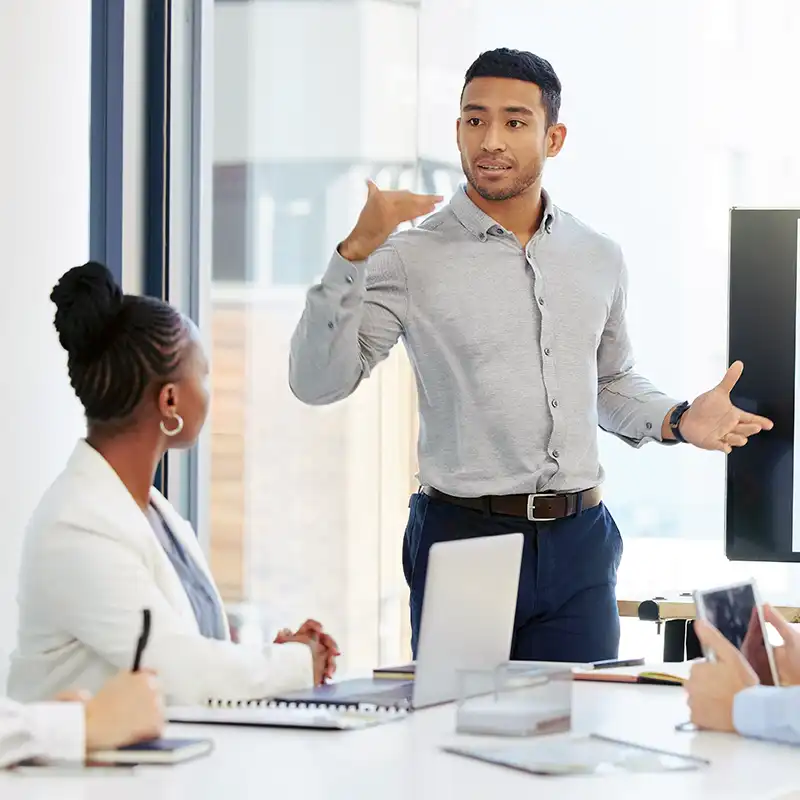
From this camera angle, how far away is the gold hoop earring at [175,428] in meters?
1.98

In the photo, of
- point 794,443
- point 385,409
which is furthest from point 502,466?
point 385,409

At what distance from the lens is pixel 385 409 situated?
4.09 m

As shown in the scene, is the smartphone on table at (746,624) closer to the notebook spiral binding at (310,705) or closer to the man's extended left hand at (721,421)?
the notebook spiral binding at (310,705)

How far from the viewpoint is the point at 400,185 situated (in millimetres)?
4086

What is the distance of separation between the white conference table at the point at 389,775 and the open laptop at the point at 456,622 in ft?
0.27

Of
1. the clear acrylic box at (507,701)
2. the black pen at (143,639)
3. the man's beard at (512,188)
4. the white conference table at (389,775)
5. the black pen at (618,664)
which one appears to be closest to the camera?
the white conference table at (389,775)

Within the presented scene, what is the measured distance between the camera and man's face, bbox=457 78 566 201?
2.66 m

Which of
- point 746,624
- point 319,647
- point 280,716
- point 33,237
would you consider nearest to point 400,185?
point 33,237

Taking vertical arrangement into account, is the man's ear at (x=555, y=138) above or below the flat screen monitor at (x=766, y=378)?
above

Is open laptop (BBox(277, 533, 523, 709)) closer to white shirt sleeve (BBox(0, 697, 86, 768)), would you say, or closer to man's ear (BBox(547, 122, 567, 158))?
white shirt sleeve (BBox(0, 697, 86, 768))

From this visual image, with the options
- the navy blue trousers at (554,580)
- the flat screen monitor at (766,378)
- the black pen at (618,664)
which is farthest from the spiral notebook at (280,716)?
the flat screen monitor at (766,378)

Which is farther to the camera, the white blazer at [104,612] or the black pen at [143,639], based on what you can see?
the white blazer at [104,612]

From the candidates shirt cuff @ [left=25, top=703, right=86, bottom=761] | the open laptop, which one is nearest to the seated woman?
the open laptop

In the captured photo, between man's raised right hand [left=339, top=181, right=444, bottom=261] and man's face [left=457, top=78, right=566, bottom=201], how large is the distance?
265 mm
